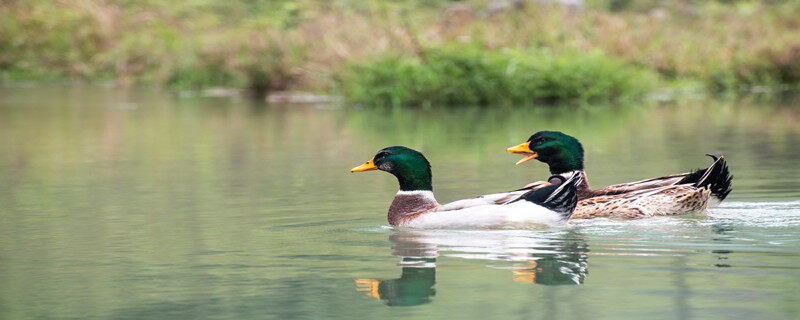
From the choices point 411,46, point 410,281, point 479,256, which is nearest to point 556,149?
point 479,256

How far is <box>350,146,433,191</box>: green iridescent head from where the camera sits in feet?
29.1

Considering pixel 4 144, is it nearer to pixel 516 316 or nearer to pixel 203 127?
pixel 203 127

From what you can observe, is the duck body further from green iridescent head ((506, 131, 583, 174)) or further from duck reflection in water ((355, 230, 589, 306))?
green iridescent head ((506, 131, 583, 174))

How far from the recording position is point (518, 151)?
9.44 meters

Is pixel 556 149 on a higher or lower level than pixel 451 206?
higher

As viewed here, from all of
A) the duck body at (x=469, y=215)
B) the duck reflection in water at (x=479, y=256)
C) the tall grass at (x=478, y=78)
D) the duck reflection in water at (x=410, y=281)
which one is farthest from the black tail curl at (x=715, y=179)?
the tall grass at (x=478, y=78)

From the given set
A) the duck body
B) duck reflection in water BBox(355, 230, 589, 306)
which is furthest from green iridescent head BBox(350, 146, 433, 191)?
duck reflection in water BBox(355, 230, 589, 306)

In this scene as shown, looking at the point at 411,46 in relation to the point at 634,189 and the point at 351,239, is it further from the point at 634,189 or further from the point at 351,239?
the point at 351,239

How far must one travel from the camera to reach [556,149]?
31.1 feet

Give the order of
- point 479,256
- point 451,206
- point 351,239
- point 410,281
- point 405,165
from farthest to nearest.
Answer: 1. point 405,165
2. point 451,206
3. point 351,239
4. point 479,256
5. point 410,281

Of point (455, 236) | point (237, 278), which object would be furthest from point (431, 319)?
point (455, 236)

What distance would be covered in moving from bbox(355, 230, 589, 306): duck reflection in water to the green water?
0.07 feet

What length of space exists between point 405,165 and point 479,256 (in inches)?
60.7

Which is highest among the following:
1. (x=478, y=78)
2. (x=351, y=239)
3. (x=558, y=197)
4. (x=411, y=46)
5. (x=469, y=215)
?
(x=411, y=46)
